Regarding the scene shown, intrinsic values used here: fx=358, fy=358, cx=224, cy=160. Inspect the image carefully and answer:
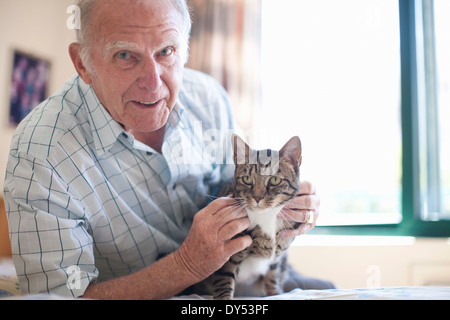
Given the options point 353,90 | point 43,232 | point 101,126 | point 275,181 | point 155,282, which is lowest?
point 155,282

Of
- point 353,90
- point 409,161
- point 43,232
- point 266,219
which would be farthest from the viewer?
point 409,161

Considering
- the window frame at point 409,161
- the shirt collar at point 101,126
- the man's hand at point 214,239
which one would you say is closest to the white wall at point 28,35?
the shirt collar at point 101,126

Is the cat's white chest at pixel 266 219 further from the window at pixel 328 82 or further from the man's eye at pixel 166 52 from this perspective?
the man's eye at pixel 166 52

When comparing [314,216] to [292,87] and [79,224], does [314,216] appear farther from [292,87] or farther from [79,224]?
[79,224]

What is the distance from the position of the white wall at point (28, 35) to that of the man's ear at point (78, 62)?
0.01 m

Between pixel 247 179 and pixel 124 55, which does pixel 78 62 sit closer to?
pixel 124 55

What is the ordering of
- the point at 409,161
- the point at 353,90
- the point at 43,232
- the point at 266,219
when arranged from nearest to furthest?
1. the point at 43,232
2. the point at 266,219
3. the point at 353,90
4. the point at 409,161

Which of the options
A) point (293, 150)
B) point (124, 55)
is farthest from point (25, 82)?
point (293, 150)

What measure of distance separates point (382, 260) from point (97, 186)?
697 mm

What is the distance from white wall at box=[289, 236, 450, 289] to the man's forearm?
340 mm

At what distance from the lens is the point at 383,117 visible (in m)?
1.14

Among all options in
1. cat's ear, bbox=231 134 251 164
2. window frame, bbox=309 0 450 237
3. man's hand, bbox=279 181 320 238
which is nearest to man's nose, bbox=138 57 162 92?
cat's ear, bbox=231 134 251 164

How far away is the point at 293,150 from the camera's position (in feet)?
2.63
